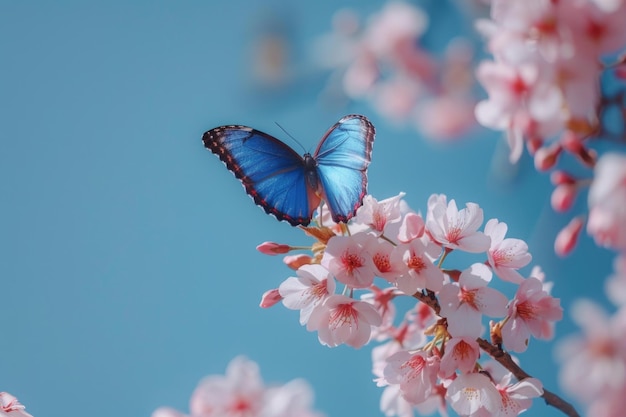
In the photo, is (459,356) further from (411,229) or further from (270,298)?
(270,298)

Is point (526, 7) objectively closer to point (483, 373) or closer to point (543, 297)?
point (543, 297)

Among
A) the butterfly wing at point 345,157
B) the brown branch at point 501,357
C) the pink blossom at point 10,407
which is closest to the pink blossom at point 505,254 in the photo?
the brown branch at point 501,357

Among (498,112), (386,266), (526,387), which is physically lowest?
(526,387)

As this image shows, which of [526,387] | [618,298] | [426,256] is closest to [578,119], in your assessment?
[618,298]

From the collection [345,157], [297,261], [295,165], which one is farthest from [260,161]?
[297,261]

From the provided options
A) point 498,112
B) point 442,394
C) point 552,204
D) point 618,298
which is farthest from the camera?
point 442,394

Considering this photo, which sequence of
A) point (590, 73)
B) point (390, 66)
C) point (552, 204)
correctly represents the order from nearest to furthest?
1. point (590, 73)
2. point (552, 204)
3. point (390, 66)

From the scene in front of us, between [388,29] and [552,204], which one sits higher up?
[388,29]

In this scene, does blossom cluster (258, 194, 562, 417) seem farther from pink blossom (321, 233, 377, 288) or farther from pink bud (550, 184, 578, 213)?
pink bud (550, 184, 578, 213)

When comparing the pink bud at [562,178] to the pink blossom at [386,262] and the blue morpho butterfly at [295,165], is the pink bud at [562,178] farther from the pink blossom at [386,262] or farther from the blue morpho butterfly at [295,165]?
the blue morpho butterfly at [295,165]
